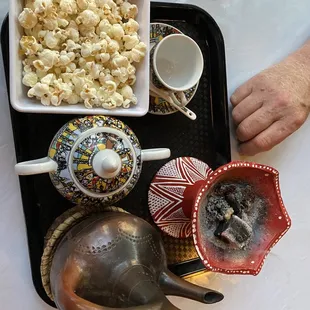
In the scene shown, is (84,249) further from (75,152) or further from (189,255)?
(189,255)

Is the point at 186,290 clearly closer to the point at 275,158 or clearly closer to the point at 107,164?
the point at 107,164

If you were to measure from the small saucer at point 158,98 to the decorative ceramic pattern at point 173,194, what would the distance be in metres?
0.09

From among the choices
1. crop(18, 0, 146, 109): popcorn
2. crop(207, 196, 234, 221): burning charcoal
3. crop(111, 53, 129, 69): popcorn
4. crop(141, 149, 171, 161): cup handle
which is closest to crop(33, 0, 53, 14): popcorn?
crop(18, 0, 146, 109): popcorn

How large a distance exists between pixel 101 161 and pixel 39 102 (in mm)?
128

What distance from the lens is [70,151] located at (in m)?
0.68

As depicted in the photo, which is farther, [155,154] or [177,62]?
[177,62]

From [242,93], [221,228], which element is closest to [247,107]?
[242,93]

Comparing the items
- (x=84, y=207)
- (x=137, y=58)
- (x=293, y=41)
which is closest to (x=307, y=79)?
(x=293, y=41)

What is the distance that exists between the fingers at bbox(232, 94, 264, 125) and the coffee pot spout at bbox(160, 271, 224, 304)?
0.34 meters

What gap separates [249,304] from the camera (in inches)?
37.1

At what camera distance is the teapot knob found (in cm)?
65

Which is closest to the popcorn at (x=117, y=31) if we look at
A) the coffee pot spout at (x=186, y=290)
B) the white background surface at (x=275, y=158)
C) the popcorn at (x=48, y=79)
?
the popcorn at (x=48, y=79)

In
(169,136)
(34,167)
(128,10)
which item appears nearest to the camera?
(34,167)

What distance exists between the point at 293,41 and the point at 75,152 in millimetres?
504
